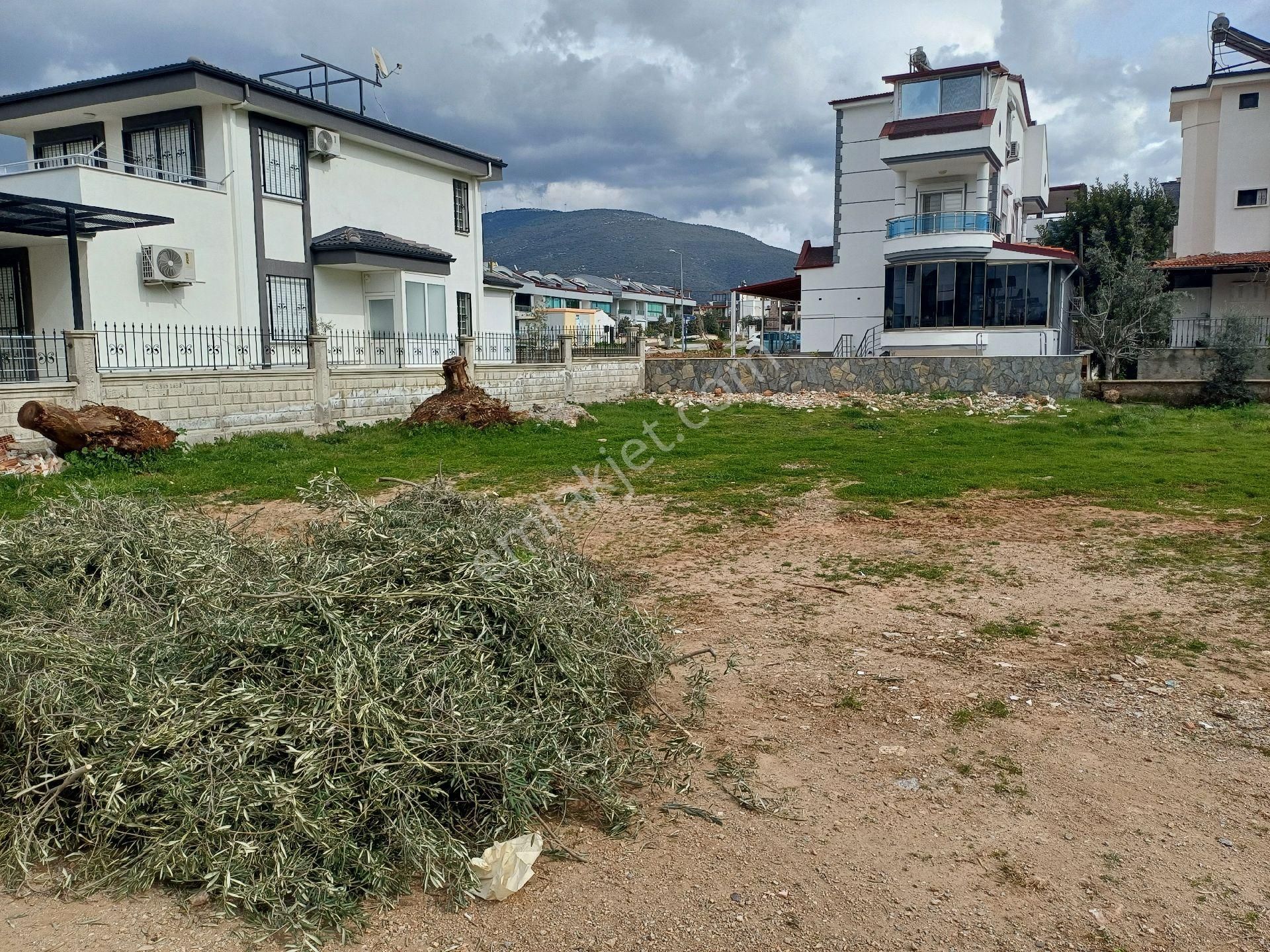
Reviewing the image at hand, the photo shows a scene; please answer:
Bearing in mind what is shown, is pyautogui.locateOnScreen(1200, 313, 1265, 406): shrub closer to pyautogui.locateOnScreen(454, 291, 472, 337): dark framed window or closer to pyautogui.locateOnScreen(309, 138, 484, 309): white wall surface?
pyautogui.locateOnScreen(454, 291, 472, 337): dark framed window

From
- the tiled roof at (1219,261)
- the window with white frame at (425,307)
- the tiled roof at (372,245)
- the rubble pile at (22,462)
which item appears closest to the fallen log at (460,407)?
the rubble pile at (22,462)

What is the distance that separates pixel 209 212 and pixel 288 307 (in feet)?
9.38

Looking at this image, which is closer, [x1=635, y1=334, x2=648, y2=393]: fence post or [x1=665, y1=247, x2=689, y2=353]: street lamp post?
[x1=635, y1=334, x2=648, y2=393]: fence post

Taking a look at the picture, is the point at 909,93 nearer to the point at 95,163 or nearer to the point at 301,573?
the point at 95,163

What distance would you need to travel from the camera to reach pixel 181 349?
16.9 m

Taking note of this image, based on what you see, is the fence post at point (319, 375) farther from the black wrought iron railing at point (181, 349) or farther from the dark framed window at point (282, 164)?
the dark framed window at point (282, 164)

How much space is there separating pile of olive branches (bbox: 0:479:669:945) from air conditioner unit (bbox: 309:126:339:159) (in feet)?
62.8

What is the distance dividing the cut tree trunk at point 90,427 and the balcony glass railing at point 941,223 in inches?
1005

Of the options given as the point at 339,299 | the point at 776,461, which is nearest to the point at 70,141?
the point at 339,299

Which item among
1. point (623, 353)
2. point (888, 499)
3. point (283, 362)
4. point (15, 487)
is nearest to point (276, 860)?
point (888, 499)

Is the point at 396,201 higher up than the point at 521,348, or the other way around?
the point at 396,201

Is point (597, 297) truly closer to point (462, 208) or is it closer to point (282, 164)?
point (462, 208)

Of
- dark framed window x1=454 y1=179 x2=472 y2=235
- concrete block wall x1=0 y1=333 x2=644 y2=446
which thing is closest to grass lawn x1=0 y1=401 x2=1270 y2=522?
concrete block wall x1=0 y1=333 x2=644 y2=446

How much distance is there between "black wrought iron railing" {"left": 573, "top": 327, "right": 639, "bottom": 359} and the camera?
2448cm
